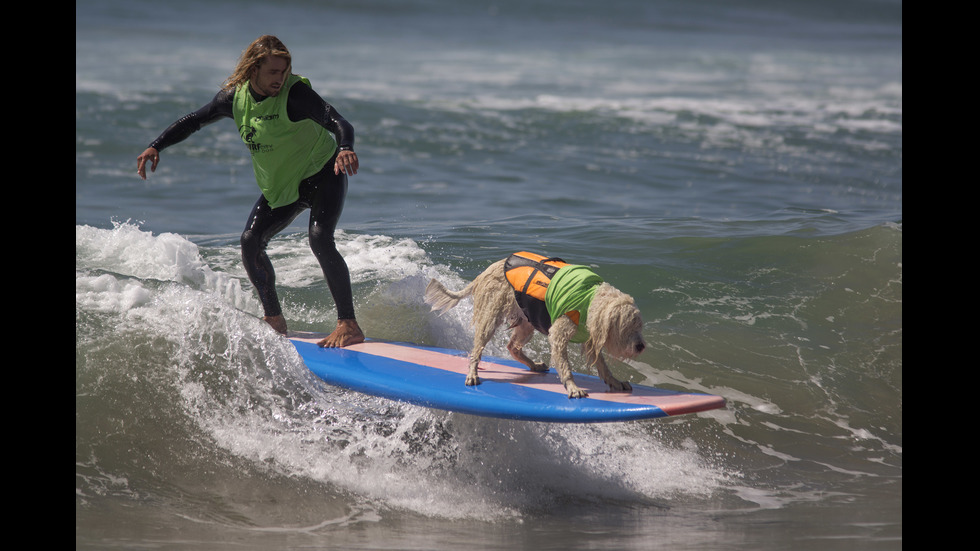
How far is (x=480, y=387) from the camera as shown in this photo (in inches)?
194

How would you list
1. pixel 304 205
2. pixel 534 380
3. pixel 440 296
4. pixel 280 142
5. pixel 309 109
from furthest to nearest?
pixel 304 205 < pixel 440 296 < pixel 280 142 < pixel 309 109 < pixel 534 380

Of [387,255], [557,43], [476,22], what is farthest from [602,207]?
[476,22]

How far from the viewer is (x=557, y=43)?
1312 inches

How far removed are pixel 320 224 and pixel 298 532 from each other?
74.2 inches

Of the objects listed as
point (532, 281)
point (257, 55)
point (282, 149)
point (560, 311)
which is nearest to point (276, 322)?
point (282, 149)

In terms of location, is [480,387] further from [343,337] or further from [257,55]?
[257,55]

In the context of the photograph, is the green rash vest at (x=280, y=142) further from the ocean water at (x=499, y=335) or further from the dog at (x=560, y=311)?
the dog at (x=560, y=311)

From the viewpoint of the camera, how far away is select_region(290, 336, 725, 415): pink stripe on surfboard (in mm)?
4445

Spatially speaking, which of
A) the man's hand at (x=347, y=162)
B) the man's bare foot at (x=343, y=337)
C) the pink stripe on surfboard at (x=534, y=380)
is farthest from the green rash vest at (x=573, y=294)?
the man's bare foot at (x=343, y=337)

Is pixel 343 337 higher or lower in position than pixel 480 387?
higher

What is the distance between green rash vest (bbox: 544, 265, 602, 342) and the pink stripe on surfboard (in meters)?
0.37

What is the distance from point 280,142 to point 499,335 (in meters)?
2.23

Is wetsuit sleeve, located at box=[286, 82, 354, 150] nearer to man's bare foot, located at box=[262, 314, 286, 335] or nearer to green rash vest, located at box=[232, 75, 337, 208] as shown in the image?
green rash vest, located at box=[232, 75, 337, 208]

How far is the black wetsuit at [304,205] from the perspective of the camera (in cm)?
526
